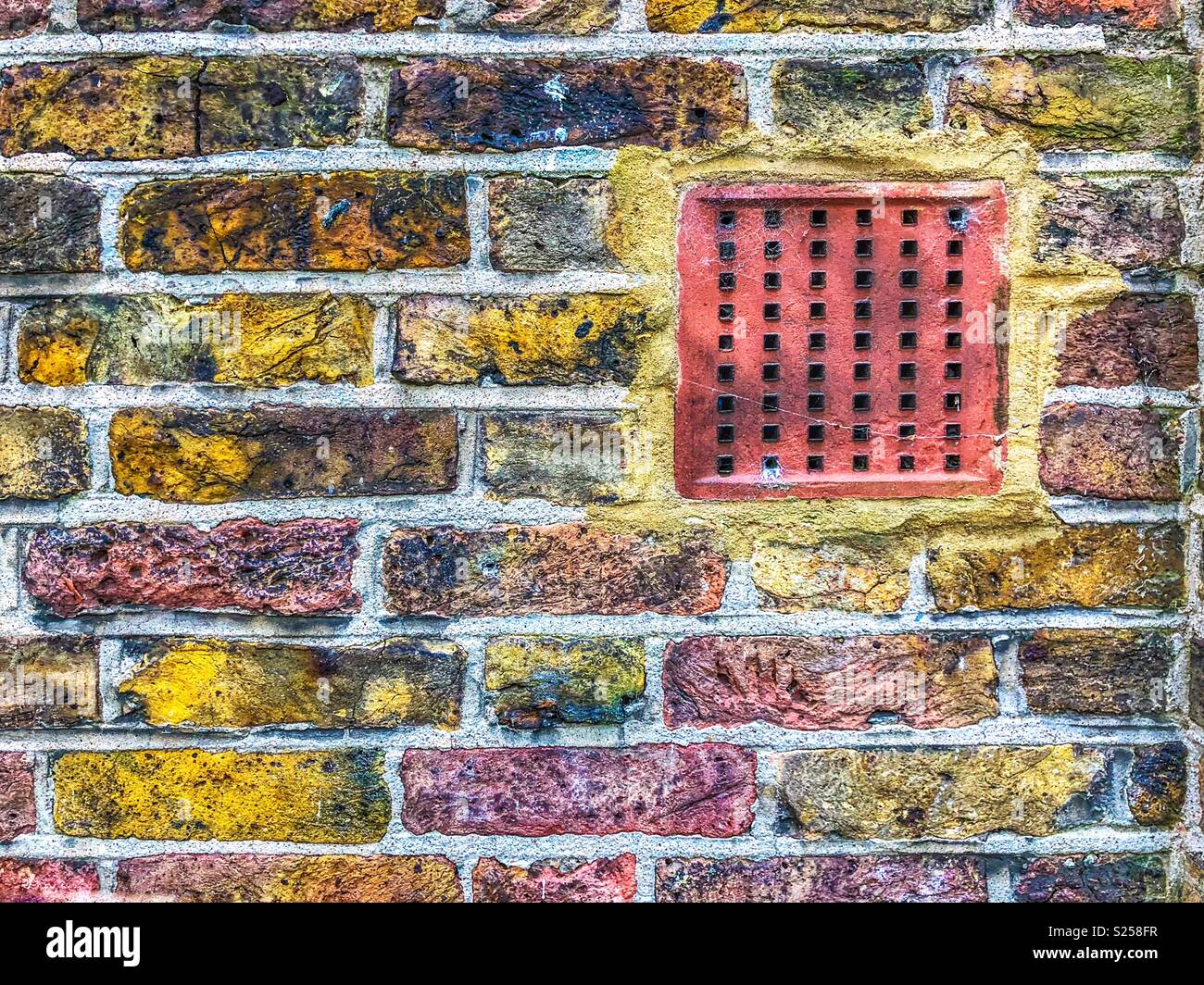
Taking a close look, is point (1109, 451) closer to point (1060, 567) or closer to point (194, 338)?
point (1060, 567)

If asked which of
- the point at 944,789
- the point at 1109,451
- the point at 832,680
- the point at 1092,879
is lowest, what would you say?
the point at 1092,879

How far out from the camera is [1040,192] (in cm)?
92

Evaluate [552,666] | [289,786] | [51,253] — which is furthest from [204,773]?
[51,253]

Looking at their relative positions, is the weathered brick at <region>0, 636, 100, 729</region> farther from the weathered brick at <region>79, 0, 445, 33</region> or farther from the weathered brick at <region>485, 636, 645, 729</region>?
the weathered brick at <region>79, 0, 445, 33</region>

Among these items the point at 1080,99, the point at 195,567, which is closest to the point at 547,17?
the point at 1080,99

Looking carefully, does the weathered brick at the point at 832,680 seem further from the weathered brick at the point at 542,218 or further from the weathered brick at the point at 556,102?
the weathered brick at the point at 556,102

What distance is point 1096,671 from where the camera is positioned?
0.94 m

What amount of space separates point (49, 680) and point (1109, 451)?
1126 millimetres

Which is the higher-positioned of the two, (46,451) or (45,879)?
(46,451)

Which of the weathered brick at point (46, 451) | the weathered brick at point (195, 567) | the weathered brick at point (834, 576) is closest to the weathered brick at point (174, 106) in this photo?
the weathered brick at point (46, 451)

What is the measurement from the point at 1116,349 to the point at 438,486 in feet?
2.34

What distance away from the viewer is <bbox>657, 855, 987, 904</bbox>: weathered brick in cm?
95

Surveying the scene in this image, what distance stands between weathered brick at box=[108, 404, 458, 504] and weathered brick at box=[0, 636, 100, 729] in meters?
0.18

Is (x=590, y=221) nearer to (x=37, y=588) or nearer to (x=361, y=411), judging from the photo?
(x=361, y=411)
